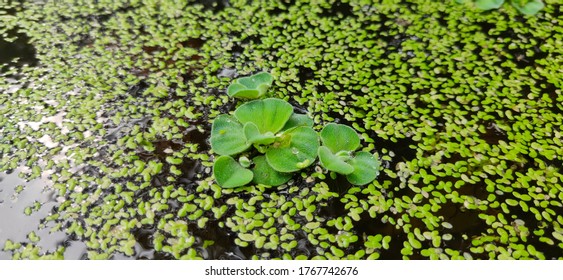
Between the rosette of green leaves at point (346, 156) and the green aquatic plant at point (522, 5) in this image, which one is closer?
the rosette of green leaves at point (346, 156)

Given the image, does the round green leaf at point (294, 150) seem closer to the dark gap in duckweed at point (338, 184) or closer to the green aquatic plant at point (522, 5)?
the dark gap in duckweed at point (338, 184)

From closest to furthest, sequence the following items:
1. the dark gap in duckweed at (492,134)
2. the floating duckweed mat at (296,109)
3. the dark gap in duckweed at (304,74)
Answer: the floating duckweed mat at (296,109) < the dark gap in duckweed at (492,134) < the dark gap in duckweed at (304,74)

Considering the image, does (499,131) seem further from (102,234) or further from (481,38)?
(102,234)

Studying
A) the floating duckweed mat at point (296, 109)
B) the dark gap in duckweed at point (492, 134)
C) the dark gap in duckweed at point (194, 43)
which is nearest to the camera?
the floating duckweed mat at point (296, 109)

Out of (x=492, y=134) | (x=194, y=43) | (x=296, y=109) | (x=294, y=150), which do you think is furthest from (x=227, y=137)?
(x=492, y=134)

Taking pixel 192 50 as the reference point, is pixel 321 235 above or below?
below

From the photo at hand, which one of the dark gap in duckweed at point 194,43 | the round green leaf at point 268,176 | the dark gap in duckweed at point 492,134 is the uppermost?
the dark gap in duckweed at point 194,43

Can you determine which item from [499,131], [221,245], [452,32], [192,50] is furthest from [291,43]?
[221,245]

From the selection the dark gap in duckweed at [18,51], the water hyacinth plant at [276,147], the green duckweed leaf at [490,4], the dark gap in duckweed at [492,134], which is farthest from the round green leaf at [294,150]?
the green duckweed leaf at [490,4]
